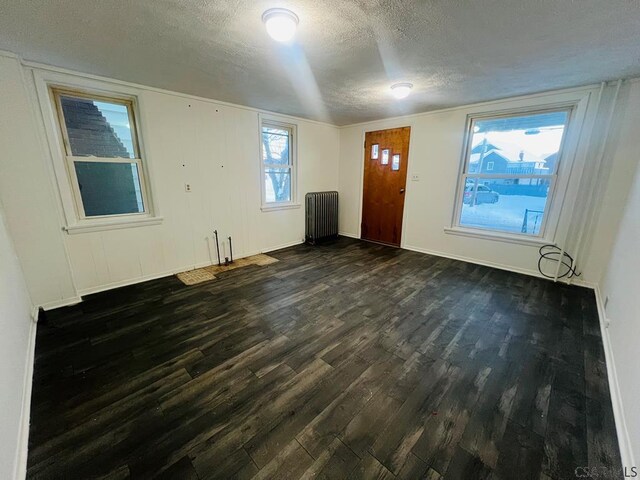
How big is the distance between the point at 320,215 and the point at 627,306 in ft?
13.4

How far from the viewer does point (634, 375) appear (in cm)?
138

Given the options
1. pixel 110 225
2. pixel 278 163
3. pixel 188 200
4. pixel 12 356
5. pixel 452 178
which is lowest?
pixel 12 356

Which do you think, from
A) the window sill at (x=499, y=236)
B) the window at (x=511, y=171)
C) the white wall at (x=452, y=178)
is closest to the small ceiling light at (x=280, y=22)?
the white wall at (x=452, y=178)

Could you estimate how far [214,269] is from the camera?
368 centimetres

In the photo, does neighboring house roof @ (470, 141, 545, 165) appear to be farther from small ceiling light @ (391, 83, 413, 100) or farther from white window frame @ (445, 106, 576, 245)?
small ceiling light @ (391, 83, 413, 100)

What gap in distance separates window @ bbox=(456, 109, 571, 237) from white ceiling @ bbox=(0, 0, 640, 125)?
0.53m

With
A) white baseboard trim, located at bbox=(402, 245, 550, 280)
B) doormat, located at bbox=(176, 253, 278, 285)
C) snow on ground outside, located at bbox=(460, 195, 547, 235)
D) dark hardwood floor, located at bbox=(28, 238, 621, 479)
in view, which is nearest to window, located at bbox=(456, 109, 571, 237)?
snow on ground outside, located at bbox=(460, 195, 547, 235)

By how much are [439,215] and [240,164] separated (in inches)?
130

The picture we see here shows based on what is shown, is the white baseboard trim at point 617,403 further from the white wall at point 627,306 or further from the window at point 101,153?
the window at point 101,153

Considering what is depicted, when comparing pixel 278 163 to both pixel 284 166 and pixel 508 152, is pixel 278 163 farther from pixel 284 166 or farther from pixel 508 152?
pixel 508 152

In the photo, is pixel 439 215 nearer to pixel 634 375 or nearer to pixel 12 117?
pixel 634 375

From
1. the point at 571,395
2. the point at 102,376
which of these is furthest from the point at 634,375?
the point at 102,376

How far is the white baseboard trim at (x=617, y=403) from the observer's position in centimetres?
124

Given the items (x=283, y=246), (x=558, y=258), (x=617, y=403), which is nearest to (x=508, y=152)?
(x=558, y=258)
